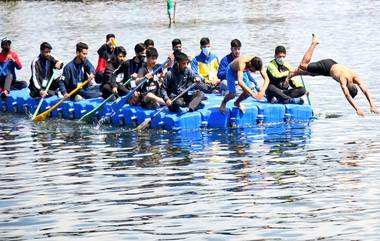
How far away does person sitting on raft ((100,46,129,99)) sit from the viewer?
2945cm

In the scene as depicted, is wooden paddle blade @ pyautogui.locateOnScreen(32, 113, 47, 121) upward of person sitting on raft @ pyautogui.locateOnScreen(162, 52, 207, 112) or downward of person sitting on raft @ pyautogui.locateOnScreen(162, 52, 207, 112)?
downward

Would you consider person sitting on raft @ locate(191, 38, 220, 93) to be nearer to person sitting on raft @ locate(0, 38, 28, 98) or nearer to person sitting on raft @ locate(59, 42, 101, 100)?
person sitting on raft @ locate(59, 42, 101, 100)

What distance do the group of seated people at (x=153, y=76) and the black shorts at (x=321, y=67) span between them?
1.98 feet

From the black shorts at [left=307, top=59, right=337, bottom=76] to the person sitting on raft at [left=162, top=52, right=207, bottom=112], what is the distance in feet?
8.77

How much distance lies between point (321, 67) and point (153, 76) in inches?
159

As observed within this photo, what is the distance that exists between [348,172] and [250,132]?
5.78 m

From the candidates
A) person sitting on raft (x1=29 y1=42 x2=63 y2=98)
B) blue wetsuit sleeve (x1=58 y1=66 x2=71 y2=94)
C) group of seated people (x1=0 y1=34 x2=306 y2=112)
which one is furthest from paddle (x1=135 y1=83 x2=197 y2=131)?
person sitting on raft (x1=29 y1=42 x2=63 y2=98)

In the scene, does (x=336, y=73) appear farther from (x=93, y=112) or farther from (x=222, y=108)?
(x=93, y=112)

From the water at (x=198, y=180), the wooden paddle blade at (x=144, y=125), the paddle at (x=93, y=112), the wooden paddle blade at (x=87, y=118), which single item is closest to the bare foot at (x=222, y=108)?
the water at (x=198, y=180)

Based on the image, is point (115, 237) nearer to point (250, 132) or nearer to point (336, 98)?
point (250, 132)

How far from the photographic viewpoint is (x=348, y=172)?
847 inches

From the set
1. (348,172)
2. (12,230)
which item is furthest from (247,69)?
(12,230)

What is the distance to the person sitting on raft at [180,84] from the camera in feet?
90.7

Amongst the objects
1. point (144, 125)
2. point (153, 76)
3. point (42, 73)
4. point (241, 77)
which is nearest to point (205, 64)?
point (153, 76)
